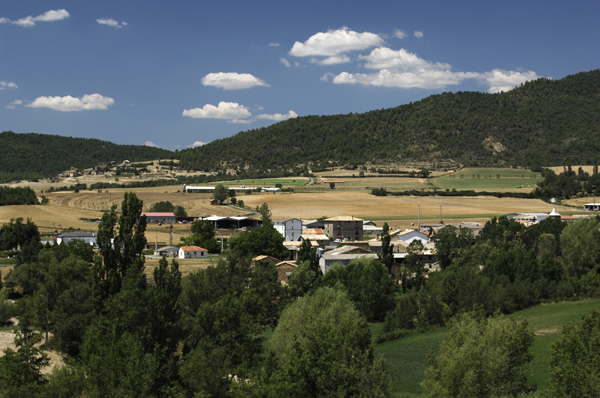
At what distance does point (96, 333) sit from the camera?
2827 centimetres

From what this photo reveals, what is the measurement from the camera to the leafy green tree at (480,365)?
1988 centimetres

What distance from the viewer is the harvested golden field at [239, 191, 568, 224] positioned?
99.3 m

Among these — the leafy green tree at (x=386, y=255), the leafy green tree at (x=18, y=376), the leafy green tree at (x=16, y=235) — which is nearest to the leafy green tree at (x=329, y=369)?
the leafy green tree at (x=18, y=376)

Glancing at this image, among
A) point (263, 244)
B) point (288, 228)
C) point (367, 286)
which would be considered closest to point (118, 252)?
point (367, 286)

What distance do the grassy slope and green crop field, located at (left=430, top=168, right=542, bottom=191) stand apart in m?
100

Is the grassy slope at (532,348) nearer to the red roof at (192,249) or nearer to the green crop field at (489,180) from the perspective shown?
the red roof at (192,249)

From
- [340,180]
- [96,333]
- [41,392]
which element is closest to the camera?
[41,392]

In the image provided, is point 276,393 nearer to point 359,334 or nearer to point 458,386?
point 359,334

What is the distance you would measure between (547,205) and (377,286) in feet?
254

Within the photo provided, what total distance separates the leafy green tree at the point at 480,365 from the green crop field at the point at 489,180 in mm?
120268

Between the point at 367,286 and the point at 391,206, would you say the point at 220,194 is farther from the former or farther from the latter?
the point at 367,286

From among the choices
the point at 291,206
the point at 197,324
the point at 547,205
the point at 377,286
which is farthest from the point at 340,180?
the point at 197,324

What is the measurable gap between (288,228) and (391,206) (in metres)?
37.2

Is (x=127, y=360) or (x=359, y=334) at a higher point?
(x=359, y=334)
